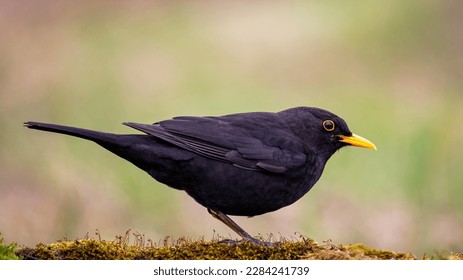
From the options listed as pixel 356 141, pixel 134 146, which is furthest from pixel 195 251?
pixel 356 141

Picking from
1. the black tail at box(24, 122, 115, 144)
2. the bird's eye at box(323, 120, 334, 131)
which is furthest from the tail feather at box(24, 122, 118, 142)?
the bird's eye at box(323, 120, 334, 131)

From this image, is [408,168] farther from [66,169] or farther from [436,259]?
[66,169]

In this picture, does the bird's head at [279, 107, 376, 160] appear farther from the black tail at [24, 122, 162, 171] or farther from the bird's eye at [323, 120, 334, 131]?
the black tail at [24, 122, 162, 171]

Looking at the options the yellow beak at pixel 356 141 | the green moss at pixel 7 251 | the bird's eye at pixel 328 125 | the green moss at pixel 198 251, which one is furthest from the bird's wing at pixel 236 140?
the green moss at pixel 7 251

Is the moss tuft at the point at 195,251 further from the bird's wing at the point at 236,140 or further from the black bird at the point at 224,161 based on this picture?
the bird's wing at the point at 236,140

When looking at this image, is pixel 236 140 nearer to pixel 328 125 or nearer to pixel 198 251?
pixel 328 125
